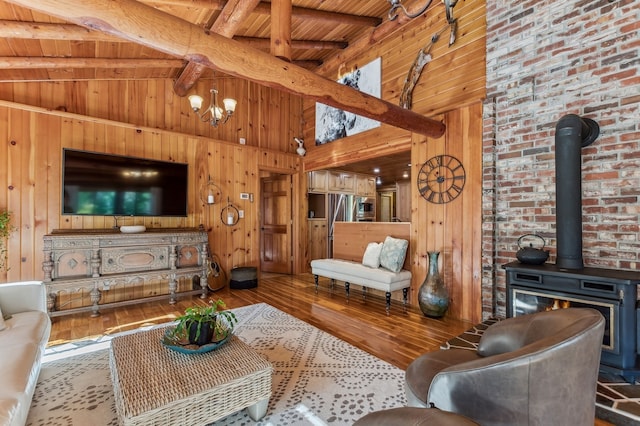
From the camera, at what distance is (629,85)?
2381 mm

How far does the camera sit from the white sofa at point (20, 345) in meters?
1.30

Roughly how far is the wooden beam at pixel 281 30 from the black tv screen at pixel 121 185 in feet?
8.91

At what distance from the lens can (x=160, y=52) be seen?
4.05 metres

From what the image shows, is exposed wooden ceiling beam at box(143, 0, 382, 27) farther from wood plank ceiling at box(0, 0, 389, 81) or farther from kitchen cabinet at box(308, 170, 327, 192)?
kitchen cabinet at box(308, 170, 327, 192)

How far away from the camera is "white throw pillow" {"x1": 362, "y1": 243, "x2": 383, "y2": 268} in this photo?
4109mm

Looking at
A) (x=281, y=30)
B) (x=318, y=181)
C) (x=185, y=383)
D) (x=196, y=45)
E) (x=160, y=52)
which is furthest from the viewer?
(x=318, y=181)

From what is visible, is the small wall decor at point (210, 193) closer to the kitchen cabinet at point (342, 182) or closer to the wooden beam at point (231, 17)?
the wooden beam at point (231, 17)

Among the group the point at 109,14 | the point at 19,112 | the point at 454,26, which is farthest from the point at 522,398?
the point at 19,112

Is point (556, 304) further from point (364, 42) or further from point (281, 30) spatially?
point (364, 42)

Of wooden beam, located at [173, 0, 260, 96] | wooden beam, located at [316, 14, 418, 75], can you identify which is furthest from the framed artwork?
wooden beam, located at [173, 0, 260, 96]

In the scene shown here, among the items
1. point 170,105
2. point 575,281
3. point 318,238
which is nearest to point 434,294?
point 575,281

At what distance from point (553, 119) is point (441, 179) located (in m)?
1.26

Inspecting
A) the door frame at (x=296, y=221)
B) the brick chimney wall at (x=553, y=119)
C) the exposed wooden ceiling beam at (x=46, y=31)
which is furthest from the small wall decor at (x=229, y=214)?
the brick chimney wall at (x=553, y=119)

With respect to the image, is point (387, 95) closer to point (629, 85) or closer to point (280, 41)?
point (280, 41)
